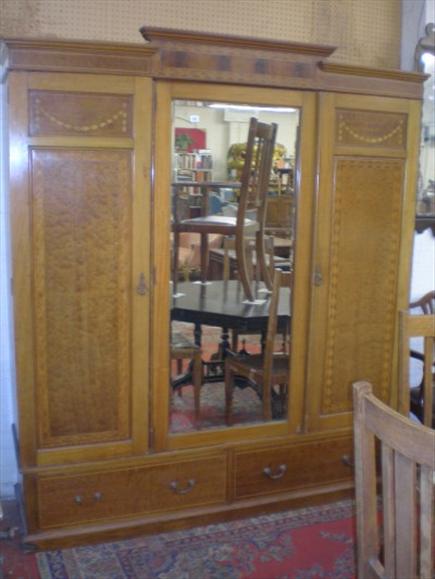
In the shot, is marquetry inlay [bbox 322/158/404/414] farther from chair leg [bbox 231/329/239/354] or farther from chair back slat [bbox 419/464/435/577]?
chair back slat [bbox 419/464/435/577]

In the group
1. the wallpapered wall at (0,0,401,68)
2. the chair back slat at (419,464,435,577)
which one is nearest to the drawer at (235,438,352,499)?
the chair back slat at (419,464,435,577)

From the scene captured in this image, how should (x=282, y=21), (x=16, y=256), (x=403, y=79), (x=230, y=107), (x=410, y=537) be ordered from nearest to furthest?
(x=410, y=537)
(x=16, y=256)
(x=230, y=107)
(x=403, y=79)
(x=282, y=21)

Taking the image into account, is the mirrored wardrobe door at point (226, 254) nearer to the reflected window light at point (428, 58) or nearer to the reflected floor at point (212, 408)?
A: the reflected floor at point (212, 408)

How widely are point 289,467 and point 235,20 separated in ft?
6.07

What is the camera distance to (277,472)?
2549 mm

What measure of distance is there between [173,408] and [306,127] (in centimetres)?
113

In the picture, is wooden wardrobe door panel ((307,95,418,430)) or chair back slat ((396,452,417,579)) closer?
chair back slat ((396,452,417,579))

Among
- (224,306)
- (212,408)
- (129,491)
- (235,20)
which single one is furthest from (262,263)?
(235,20)

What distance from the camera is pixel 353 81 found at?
2340 mm

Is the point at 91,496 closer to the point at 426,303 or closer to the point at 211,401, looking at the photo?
the point at 211,401

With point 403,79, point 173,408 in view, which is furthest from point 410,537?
point 403,79

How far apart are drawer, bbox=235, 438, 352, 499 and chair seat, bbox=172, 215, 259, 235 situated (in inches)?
33.6

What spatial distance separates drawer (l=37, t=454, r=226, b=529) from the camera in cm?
227

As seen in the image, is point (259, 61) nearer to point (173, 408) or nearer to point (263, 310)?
point (263, 310)
